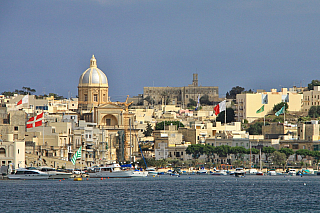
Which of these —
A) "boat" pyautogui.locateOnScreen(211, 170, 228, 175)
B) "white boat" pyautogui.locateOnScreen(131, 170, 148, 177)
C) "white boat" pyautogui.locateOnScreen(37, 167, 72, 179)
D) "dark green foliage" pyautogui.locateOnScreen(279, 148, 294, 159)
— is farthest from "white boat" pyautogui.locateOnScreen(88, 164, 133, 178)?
"dark green foliage" pyautogui.locateOnScreen(279, 148, 294, 159)

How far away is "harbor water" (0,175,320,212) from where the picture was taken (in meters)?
65.3

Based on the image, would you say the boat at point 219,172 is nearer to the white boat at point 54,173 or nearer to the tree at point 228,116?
the white boat at point 54,173

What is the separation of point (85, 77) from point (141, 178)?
44.9 metres

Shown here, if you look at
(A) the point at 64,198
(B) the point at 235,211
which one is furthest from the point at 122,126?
(B) the point at 235,211

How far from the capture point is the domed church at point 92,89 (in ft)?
490

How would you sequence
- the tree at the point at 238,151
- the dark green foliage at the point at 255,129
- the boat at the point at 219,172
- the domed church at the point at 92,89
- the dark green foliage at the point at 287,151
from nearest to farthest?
1. the boat at the point at 219,172
2. the dark green foliage at the point at 287,151
3. the tree at the point at 238,151
4. the domed church at the point at 92,89
5. the dark green foliage at the point at 255,129

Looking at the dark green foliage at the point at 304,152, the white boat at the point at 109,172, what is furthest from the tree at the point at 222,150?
the white boat at the point at 109,172

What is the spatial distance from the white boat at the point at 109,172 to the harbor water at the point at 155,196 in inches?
298

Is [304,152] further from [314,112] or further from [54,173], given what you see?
[54,173]

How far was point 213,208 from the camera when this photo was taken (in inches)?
2576

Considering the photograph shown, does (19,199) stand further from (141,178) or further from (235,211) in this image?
(141,178)

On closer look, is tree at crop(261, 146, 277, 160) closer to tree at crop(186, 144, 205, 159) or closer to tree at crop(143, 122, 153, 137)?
tree at crop(186, 144, 205, 159)

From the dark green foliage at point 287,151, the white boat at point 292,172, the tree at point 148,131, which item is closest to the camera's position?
the white boat at point 292,172

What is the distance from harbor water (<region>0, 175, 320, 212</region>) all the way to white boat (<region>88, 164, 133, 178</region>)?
24.9 feet
